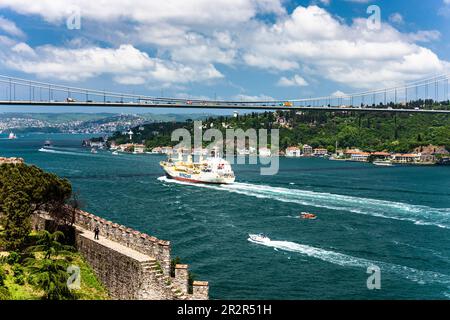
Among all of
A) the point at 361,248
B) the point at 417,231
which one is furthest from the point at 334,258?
the point at 417,231

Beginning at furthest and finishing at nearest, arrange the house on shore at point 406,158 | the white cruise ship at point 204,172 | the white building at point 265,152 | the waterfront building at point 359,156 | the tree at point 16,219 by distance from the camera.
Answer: the white building at point 265,152 → the waterfront building at point 359,156 → the house on shore at point 406,158 → the white cruise ship at point 204,172 → the tree at point 16,219

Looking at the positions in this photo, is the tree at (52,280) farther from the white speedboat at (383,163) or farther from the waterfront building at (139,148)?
the waterfront building at (139,148)

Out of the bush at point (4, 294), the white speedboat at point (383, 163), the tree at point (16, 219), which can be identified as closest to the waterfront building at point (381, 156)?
the white speedboat at point (383, 163)

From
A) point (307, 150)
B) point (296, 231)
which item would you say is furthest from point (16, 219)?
point (307, 150)

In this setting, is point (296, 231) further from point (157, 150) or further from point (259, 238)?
point (157, 150)

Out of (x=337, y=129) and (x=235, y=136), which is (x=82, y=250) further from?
(x=337, y=129)

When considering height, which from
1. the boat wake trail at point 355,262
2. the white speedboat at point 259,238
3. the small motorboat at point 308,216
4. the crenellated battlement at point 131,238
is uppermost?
the crenellated battlement at point 131,238

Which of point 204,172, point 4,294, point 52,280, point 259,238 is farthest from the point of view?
point 204,172
